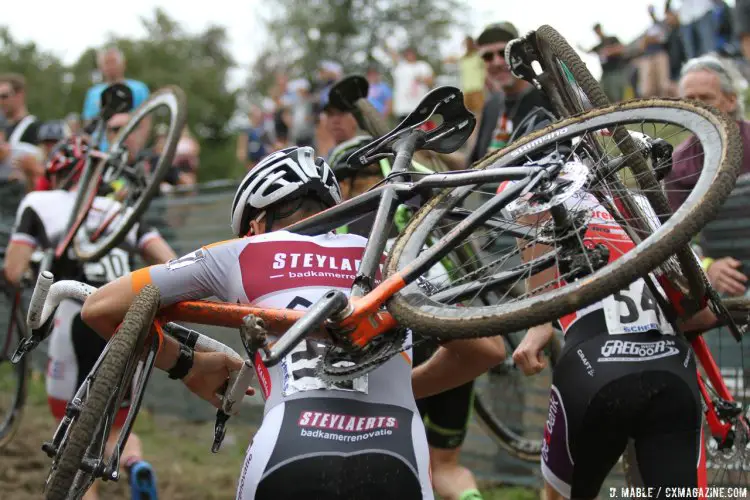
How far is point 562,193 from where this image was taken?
11.5 ft

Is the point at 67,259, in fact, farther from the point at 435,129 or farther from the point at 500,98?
the point at 435,129

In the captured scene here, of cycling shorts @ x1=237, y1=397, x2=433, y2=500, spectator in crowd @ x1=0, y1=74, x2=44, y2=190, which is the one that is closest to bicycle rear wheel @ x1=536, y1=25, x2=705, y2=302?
cycling shorts @ x1=237, y1=397, x2=433, y2=500

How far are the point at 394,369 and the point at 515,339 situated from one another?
3.33m

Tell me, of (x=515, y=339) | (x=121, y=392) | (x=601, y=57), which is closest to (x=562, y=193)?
(x=121, y=392)

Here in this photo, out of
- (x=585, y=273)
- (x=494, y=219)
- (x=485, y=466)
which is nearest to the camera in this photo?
(x=585, y=273)

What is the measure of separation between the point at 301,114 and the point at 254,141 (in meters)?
1.11

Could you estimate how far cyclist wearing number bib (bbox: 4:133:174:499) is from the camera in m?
6.62

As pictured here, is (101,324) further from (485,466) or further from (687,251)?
(485,466)

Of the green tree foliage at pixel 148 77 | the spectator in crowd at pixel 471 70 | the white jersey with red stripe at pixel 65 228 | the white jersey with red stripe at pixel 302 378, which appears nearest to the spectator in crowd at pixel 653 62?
the spectator in crowd at pixel 471 70

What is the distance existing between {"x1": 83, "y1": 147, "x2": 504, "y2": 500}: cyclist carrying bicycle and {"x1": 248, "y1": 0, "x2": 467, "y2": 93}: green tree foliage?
27110mm

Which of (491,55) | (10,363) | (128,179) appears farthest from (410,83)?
(128,179)

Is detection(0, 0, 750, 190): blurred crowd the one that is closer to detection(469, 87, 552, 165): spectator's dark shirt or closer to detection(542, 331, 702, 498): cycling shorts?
detection(469, 87, 552, 165): spectator's dark shirt

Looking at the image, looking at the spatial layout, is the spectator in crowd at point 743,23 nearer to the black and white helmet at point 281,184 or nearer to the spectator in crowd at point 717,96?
the spectator in crowd at point 717,96

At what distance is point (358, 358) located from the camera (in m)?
3.43
